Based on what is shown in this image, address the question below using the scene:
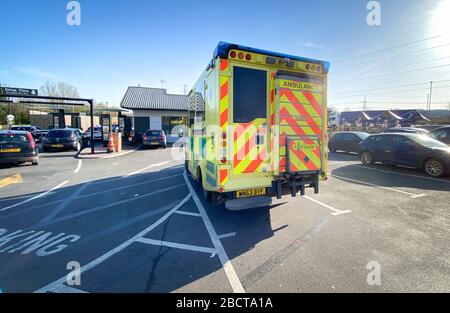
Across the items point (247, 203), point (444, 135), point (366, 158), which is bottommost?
point (247, 203)

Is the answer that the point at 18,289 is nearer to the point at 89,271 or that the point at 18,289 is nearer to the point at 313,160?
the point at 89,271

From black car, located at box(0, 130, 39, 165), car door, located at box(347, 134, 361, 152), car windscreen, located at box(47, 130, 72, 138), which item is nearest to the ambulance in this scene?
black car, located at box(0, 130, 39, 165)

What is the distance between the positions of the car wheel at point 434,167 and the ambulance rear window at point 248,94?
25.7 ft

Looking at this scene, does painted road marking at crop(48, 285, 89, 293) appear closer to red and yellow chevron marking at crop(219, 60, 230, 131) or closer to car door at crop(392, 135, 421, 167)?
red and yellow chevron marking at crop(219, 60, 230, 131)

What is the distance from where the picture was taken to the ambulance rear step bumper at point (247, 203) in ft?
13.5

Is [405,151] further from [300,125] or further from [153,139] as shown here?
[153,139]

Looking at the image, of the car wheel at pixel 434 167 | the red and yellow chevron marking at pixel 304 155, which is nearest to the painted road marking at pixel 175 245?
the red and yellow chevron marking at pixel 304 155

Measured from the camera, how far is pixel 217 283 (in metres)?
2.78

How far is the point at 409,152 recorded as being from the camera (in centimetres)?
906

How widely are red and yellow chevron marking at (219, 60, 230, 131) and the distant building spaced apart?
19.7 m

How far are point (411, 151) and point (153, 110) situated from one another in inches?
890

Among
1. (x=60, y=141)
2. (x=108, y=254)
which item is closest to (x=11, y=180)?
(x=108, y=254)

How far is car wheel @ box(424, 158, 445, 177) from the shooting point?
8047 millimetres
